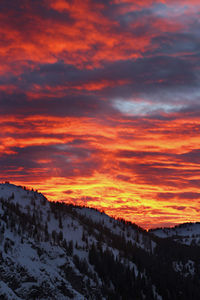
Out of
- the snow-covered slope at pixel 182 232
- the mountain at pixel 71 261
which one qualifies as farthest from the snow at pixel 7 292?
the snow-covered slope at pixel 182 232

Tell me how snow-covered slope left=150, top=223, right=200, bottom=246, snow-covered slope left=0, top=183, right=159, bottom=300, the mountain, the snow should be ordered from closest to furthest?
the snow < snow-covered slope left=0, top=183, right=159, bottom=300 < the mountain < snow-covered slope left=150, top=223, right=200, bottom=246

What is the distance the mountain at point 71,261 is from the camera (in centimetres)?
2370

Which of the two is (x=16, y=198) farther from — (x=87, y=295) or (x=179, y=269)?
(x=179, y=269)

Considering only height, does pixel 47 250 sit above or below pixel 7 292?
above

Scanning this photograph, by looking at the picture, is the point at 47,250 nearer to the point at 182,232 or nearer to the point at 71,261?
the point at 71,261

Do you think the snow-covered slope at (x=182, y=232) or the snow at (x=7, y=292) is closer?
the snow at (x=7, y=292)

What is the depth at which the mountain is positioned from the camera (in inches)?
933

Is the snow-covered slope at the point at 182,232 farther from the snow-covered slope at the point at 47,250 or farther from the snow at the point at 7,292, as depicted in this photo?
the snow at the point at 7,292

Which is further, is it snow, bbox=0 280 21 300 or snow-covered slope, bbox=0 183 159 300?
snow-covered slope, bbox=0 183 159 300

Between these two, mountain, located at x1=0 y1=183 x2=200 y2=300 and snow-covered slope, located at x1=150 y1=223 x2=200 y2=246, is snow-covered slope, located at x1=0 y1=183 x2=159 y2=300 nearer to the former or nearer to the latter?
mountain, located at x1=0 y1=183 x2=200 y2=300

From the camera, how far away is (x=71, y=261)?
1169 inches

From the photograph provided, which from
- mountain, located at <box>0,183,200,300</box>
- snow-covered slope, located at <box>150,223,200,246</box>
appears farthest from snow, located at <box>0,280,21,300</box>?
snow-covered slope, located at <box>150,223,200,246</box>

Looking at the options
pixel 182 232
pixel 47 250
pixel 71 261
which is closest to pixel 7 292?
pixel 47 250

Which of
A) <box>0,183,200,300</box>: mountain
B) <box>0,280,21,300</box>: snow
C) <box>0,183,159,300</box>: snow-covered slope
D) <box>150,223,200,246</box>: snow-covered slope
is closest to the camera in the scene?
<box>0,280,21,300</box>: snow
